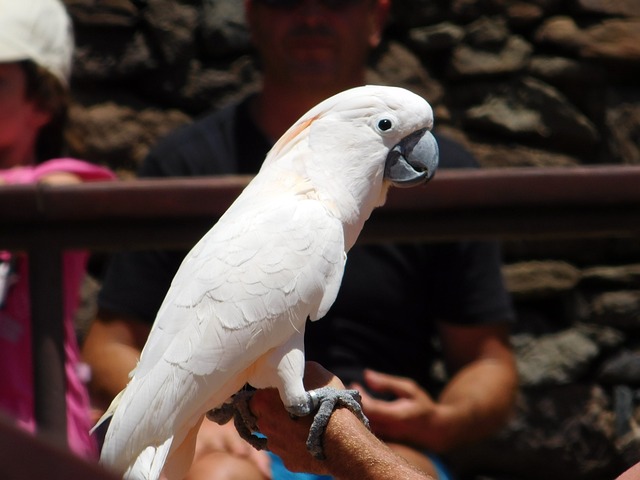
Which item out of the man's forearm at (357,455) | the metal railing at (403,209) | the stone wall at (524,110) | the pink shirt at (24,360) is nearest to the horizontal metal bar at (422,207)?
the metal railing at (403,209)

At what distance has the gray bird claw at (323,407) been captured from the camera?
1199mm

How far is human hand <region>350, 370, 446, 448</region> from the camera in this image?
6.16ft

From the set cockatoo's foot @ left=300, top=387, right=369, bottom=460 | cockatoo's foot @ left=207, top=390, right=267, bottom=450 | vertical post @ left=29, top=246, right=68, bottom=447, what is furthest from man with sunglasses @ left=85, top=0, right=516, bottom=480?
cockatoo's foot @ left=300, top=387, right=369, bottom=460

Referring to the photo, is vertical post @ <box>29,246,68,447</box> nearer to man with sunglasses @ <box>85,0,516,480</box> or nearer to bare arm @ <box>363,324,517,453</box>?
man with sunglasses @ <box>85,0,516,480</box>

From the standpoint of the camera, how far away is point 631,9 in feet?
8.66

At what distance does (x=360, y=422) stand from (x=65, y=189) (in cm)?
78

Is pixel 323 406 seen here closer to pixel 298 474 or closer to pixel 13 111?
pixel 298 474

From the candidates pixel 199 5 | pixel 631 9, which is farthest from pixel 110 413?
pixel 631 9

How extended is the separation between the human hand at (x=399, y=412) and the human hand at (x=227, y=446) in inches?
7.7

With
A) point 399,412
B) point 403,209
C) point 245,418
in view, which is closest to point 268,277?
point 245,418

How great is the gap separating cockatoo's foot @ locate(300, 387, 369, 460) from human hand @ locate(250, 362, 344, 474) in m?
0.02

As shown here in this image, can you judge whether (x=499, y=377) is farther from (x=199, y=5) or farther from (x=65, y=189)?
(x=199, y=5)

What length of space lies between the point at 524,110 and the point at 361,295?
820mm

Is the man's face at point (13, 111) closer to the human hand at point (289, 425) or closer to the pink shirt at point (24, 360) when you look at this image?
the pink shirt at point (24, 360)
